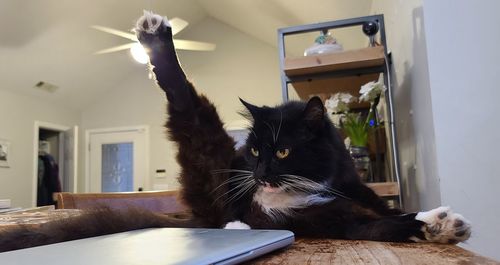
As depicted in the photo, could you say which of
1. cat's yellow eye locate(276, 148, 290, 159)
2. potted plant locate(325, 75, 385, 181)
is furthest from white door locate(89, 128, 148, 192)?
cat's yellow eye locate(276, 148, 290, 159)

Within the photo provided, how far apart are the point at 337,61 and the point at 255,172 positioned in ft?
3.03

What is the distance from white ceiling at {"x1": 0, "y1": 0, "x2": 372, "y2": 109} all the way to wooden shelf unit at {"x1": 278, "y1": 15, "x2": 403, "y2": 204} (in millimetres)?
1097

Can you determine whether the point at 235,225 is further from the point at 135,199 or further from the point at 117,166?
the point at 117,166

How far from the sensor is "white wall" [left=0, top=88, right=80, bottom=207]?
4148 millimetres

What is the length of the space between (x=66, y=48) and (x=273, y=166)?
4.11m

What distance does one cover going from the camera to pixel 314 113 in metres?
0.66

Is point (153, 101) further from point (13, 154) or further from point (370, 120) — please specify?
point (370, 120)

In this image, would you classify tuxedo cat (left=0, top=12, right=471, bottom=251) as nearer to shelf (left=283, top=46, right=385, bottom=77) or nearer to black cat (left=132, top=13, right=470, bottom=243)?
black cat (left=132, top=13, right=470, bottom=243)

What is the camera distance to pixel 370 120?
5.31 feet

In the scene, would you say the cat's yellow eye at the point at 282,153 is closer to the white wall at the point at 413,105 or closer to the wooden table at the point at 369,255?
the wooden table at the point at 369,255

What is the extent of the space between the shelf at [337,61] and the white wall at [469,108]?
0.45 m

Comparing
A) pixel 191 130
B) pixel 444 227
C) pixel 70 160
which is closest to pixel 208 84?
pixel 70 160

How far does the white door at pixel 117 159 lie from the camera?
5082 millimetres

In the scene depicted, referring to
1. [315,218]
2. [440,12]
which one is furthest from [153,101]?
[315,218]
